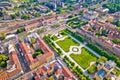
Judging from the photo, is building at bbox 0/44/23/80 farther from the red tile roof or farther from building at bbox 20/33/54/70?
building at bbox 20/33/54/70

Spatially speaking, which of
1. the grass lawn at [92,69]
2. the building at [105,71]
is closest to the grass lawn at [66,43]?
the grass lawn at [92,69]

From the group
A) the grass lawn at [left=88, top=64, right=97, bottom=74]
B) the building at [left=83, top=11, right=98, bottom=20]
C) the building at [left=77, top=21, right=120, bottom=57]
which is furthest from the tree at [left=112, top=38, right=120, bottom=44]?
the building at [left=83, top=11, right=98, bottom=20]

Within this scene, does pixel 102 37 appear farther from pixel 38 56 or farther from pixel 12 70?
pixel 12 70

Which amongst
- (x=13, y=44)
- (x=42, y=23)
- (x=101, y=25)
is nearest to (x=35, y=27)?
(x=42, y=23)

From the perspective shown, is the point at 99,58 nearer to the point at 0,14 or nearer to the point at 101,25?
the point at 101,25

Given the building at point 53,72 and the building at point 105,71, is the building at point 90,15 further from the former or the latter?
the building at point 53,72
